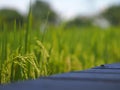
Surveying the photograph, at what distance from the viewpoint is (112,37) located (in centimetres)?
665

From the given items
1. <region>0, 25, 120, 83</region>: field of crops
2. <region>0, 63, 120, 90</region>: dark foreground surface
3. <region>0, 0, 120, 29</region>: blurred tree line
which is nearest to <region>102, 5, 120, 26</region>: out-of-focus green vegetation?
<region>0, 0, 120, 29</region>: blurred tree line

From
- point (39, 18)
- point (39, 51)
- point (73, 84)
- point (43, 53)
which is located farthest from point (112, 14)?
point (73, 84)

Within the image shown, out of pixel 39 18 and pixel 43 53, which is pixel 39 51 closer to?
pixel 43 53

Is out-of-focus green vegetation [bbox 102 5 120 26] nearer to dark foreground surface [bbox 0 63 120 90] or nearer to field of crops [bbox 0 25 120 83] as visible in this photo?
field of crops [bbox 0 25 120 83]

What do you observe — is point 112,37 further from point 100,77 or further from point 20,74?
point 100,77

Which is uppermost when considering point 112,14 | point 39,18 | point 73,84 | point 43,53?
point 112,14

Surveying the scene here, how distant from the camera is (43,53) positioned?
263 centimetres

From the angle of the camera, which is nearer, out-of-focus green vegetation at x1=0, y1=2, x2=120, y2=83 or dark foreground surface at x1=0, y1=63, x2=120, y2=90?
dark foreground surface at x1=0, y1=63, x2=120, y2=90

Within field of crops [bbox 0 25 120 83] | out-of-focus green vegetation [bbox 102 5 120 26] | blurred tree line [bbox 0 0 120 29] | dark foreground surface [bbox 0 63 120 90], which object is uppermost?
out-of-focus green vegetation [bbox 102 5 120 26]

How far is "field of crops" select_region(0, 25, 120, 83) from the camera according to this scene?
95.8 inches

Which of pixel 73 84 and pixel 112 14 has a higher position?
pixel 112 14

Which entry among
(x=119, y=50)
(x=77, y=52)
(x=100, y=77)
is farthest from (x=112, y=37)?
(x=100, y=77)

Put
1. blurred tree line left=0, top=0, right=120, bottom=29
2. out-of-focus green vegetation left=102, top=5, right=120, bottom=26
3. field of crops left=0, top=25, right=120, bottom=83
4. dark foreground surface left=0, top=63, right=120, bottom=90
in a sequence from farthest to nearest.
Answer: out-of-focus green vegetation left=102, top=5, right=120, bottom=26 < blurred tree line left=0, top=0, right=120, bottom=29 < field of crops left=0, top=25, right=120, bottom=83 < dark foreground surface left=0, top=63, right=120, bottom=90

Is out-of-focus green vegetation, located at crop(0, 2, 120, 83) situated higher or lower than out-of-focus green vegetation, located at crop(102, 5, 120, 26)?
lower
